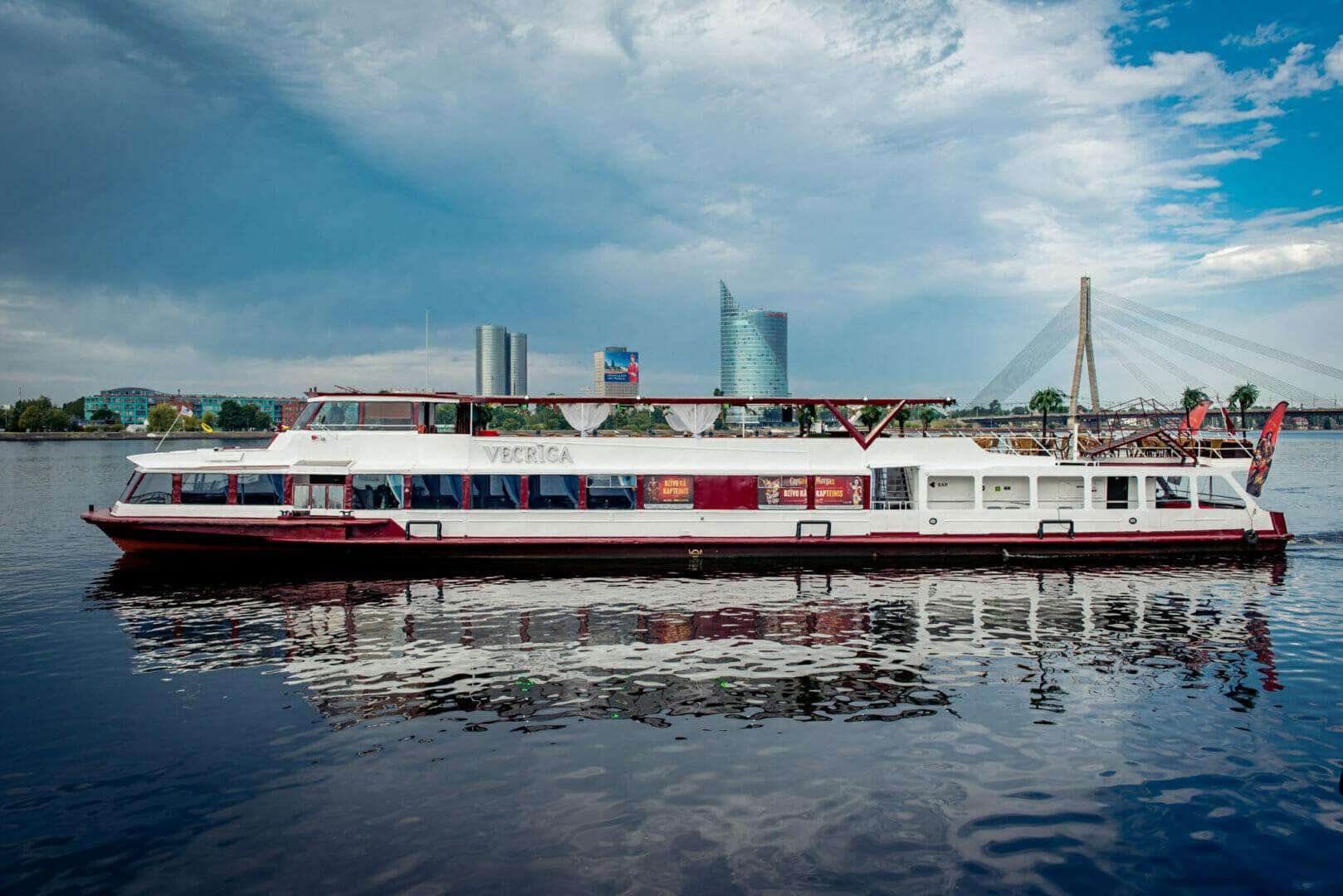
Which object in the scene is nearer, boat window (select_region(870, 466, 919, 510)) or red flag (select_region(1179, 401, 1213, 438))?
boat window (select_region(870, 466, 919, 510))

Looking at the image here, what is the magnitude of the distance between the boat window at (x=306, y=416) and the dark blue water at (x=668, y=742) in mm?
6718

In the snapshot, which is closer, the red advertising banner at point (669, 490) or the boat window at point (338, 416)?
the boat window at point (338, 416)

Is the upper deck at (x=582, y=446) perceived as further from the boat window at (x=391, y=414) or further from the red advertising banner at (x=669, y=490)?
the red advertising banner at (x=669, y=490)

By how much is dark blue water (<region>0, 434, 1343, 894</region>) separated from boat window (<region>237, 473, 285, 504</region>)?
14.9 ft

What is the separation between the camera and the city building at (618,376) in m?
29.6

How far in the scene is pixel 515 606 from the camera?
70.0ft

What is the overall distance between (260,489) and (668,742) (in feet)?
67.2

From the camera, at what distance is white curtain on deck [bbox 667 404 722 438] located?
28.7m

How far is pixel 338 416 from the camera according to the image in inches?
1088

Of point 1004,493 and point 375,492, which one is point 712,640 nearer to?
point 375,492

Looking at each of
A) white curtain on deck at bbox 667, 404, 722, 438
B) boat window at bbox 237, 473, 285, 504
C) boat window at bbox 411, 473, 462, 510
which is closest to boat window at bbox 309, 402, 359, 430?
boat window at bbox 237, 473, 285, 504

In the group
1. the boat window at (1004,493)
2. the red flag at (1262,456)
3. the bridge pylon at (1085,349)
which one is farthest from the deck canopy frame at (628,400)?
the bridge pylon at (1085,349)

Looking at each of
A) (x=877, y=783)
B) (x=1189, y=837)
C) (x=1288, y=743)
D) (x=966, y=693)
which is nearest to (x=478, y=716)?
(x=877, y=783)

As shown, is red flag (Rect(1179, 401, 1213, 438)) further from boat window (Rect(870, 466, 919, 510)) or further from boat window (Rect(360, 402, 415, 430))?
boat window (Rect(360, 402, 415, 430))
